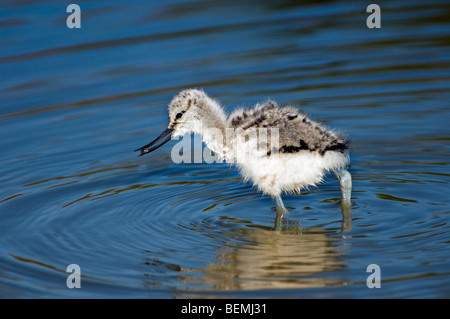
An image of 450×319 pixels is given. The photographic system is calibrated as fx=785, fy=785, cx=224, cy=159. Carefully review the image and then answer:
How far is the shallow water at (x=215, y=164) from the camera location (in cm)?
513

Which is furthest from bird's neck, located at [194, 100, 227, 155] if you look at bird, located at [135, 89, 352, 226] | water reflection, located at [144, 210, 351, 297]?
water reflection, located at [144, 210, 351, 297]

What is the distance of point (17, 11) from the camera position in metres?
11.0

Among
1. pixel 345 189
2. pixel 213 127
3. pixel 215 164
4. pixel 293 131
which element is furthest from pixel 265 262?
pixel 215 164

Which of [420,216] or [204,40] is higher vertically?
[204,40]

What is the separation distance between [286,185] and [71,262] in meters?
1.69

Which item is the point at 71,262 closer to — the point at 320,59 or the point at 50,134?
the point at 50,134

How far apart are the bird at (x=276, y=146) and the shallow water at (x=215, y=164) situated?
32cm

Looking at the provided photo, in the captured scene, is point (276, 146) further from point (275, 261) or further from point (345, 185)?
point (275, 261)

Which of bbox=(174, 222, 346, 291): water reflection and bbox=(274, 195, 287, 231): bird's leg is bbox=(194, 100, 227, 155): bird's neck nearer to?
bbox=(274, 195, 287, 231): bird's leg

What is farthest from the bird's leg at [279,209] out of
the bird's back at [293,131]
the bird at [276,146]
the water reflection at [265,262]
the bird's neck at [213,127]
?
the bird's neck at [213,127]

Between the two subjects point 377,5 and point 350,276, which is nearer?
point 350,276

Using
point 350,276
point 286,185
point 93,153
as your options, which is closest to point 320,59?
point 93,153

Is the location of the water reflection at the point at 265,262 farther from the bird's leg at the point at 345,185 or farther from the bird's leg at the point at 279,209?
the bird's leg at the point at 345,185

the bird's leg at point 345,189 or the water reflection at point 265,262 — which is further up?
the bird's leg at point 345,189
